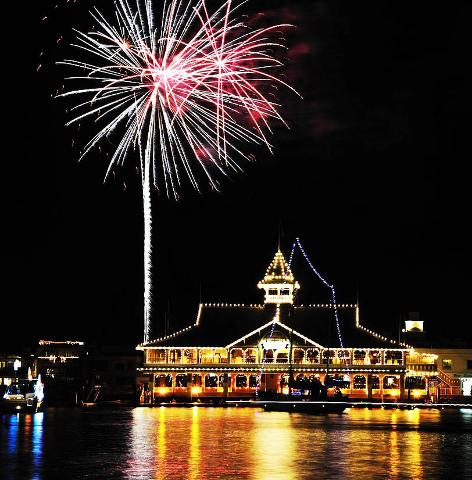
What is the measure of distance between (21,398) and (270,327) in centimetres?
2868

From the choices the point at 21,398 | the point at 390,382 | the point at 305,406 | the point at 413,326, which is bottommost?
the point at 305,406

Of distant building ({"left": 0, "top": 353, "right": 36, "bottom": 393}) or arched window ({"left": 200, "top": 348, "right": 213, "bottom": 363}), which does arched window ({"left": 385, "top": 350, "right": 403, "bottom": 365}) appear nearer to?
arched window ({"left": 200, "top": 348, "right": 213, "bottom": 363})

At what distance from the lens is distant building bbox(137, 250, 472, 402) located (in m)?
71.0

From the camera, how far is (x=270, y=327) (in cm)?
7112

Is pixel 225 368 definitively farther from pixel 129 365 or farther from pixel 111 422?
pixel 111 422

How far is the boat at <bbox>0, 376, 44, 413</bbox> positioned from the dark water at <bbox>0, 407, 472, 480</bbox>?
868 cm

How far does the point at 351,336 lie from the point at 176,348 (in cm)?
1425

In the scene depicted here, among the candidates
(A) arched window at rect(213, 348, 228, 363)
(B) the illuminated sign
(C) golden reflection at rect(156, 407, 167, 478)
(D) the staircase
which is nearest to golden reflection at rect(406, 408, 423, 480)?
(C) golden reflection at rect(156, 407, 167, 478)

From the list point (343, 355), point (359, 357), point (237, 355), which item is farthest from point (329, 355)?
point (237, 355)

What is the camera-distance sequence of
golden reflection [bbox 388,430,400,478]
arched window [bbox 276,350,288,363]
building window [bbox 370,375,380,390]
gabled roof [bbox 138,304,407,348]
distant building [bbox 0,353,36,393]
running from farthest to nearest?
1. distant building [bbox 0,353,36,393]
2. building window [bbox 370,375,380,390]
3. arched window [bbox 276,350,288,363]
4. gabled roof [bbox 138,304,407,348]
5. golden reflection [bbox 388,430,400,478]

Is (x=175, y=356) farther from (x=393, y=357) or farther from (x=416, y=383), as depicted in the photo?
(x=416, y=383)

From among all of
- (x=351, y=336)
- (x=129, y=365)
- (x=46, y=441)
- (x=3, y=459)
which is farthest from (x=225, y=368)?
(x=3, y=459)

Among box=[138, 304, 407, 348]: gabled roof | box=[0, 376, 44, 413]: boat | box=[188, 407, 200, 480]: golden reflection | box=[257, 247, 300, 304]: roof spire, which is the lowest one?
box=[188, 407, 200, 480]: golden reflection

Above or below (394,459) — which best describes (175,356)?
above
